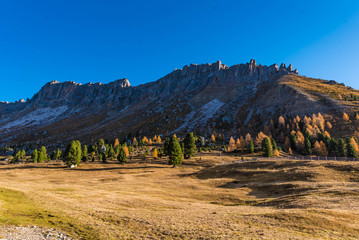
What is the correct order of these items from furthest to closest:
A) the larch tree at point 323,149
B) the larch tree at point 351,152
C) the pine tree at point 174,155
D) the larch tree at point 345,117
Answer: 1. the larch tree at point 345,117
2. the larch tree at point 323,149
3. the larch tree at point 351,152
4. the pine tree at point 174,155

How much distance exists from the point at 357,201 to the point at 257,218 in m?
15.9

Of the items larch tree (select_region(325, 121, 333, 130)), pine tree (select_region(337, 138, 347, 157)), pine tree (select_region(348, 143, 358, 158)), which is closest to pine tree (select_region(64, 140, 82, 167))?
pine tree (select_region(337, 138, 347, 157))

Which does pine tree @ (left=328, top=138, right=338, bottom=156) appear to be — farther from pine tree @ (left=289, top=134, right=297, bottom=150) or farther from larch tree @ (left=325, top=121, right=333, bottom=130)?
larch tree @ (left=325, top=121, right=333, bottom=130)

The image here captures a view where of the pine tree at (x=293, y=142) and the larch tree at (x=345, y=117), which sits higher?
the larch tree at (x=345, y=117)

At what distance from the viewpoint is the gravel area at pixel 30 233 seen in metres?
12.9

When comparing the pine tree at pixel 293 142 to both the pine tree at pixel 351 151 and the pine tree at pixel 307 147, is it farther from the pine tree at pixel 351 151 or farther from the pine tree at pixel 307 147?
the pine tree at pixel 351 151

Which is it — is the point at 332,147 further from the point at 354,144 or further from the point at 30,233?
the point at 30,233

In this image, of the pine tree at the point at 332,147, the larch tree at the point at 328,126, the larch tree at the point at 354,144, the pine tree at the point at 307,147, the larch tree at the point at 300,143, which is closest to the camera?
the larch tree at the point at 354,144

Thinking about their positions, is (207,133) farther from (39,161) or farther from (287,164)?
(39,161)

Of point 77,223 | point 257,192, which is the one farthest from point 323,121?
point 77,223

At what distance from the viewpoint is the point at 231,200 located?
33.3 metres

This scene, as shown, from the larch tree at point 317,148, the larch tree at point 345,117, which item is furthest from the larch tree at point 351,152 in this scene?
the larch tree at point 345,117

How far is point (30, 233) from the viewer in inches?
545

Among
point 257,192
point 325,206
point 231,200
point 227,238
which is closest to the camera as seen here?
point 227,238
